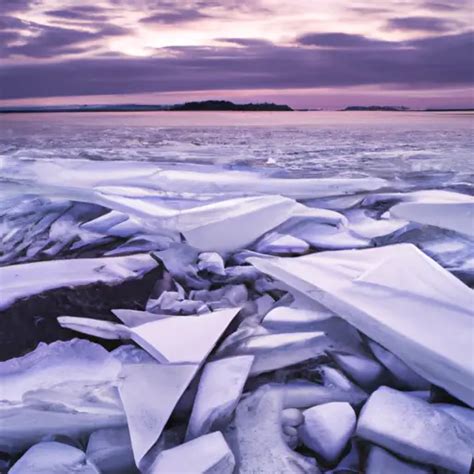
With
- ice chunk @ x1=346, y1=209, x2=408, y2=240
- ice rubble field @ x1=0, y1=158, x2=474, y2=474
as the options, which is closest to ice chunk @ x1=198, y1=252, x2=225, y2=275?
ice rubble field @ x1=0, y1=158, x2=474, y2=474

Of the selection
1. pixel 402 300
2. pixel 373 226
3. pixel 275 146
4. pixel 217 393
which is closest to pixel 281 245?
pixel 373 226

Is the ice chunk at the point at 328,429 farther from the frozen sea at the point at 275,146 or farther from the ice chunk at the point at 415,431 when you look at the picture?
the frozen sea at the point at 275,146

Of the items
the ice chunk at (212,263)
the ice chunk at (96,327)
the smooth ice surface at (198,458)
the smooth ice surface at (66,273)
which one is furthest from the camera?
the ice chunk at (212,263)

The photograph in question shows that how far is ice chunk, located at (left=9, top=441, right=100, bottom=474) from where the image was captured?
864 mm

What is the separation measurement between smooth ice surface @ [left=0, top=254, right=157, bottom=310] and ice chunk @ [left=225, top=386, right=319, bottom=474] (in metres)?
0.56

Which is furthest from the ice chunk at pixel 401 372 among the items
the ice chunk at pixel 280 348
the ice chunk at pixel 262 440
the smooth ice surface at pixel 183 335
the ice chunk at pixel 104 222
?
the ice chunk at pixel 104 222

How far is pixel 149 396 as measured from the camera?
98cm

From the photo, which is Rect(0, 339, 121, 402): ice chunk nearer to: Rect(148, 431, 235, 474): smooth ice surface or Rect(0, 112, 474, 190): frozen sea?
Answer: Rect(148, 431, 235, 474): smooth ice surface

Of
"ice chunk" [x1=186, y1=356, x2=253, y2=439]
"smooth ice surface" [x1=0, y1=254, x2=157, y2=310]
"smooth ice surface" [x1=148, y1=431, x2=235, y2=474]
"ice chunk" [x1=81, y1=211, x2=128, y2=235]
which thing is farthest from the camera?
"ice chunk" [x1=81, y1=211, x2=128, y2=235]

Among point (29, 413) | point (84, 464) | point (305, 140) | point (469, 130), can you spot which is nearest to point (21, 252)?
point (29, 413)

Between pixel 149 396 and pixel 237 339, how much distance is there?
25 cm

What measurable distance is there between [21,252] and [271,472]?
113 centimetres

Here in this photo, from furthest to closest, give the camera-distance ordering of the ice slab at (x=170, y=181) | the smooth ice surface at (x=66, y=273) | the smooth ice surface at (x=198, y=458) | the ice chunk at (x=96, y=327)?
1. the ice slab at (x=170, y=181)
2. the smooth ice surface at (x=66, y=273)
3. the ice chunk at (x=96, y=327)
4. the smooth ice surface at (x=198, y=458)

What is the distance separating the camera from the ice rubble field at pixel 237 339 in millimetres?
901
